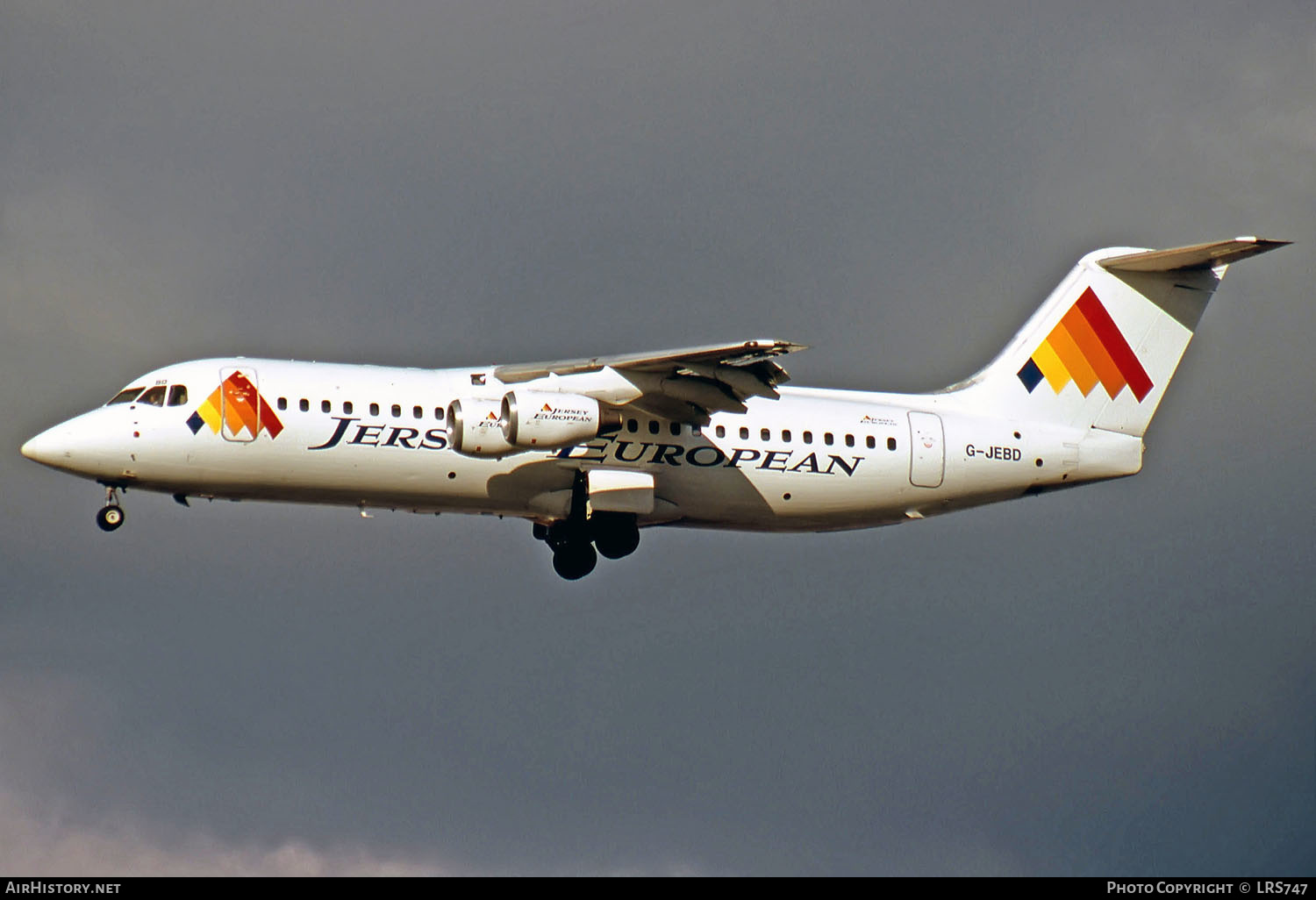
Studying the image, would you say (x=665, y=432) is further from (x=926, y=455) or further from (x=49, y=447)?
(x=49, y=447)

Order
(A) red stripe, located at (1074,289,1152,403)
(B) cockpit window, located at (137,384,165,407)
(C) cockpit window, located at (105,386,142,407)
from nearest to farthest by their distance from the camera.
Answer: (B) cockpit window, located at (137,384,165,407) < (C) cockpit window, located at (105,386,142,407) < (A) red stripe, located at (1074,289,1152,403)

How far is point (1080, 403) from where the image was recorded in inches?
1252

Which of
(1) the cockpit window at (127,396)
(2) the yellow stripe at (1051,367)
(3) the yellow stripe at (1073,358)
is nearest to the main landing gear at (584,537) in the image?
(1) the cockpit window at (127,396)

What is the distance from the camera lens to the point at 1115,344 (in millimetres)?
32375

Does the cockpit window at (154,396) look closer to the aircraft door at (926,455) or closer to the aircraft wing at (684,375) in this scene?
the aircraft wing at (684,375)

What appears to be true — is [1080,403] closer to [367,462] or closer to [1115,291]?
[1115,291]

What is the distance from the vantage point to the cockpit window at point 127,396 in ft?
94.3

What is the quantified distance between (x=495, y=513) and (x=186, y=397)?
4.21 m

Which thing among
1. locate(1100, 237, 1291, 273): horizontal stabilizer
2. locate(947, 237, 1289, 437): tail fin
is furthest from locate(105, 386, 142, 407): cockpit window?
locate(1100, 237, 1291, 273): horizontal stabilizer

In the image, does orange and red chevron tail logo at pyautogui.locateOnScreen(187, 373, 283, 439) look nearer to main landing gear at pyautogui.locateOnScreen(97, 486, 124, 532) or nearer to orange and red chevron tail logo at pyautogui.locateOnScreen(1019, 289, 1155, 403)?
main landing gear at pyautogui.locateOnScreen(97, 486, 124, 532)

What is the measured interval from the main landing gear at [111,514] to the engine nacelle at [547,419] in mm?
→ 4982

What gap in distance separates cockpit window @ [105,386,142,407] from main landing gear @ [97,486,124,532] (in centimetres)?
112

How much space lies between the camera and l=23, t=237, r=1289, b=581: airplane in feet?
92.9
